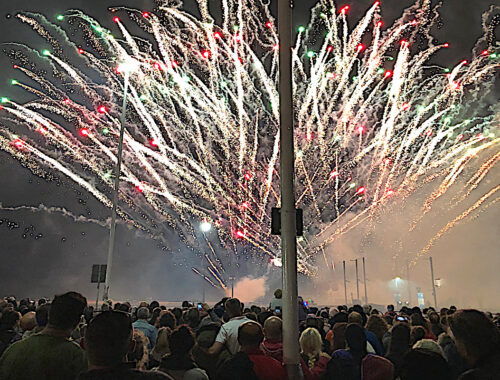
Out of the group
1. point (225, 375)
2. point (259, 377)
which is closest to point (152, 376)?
point (225, 375)

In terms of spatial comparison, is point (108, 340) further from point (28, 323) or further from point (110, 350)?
point (28, 323)

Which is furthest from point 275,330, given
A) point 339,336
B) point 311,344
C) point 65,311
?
point 65,311

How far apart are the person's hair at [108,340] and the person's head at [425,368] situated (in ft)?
7.07

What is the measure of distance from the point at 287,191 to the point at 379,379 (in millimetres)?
2808

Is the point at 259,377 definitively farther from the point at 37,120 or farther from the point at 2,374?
the point at 37,120

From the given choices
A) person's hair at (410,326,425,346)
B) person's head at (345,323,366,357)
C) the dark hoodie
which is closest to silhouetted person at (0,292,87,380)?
the dark hoodie

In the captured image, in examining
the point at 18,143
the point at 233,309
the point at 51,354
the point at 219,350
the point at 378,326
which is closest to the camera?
the point at 51,354

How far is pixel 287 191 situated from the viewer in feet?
21.6

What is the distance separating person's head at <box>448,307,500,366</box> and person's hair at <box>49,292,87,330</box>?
3493 mm

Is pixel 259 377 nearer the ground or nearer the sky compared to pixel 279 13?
nearer the ground

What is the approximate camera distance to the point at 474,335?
3.59m

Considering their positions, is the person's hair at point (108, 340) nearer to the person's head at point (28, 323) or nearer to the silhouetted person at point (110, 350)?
the silhouetted person at point (110, 350)

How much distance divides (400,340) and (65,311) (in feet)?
15.1

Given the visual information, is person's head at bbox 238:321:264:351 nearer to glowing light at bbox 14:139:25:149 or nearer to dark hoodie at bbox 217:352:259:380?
dark hoodie at bbox 217:352:259:380
